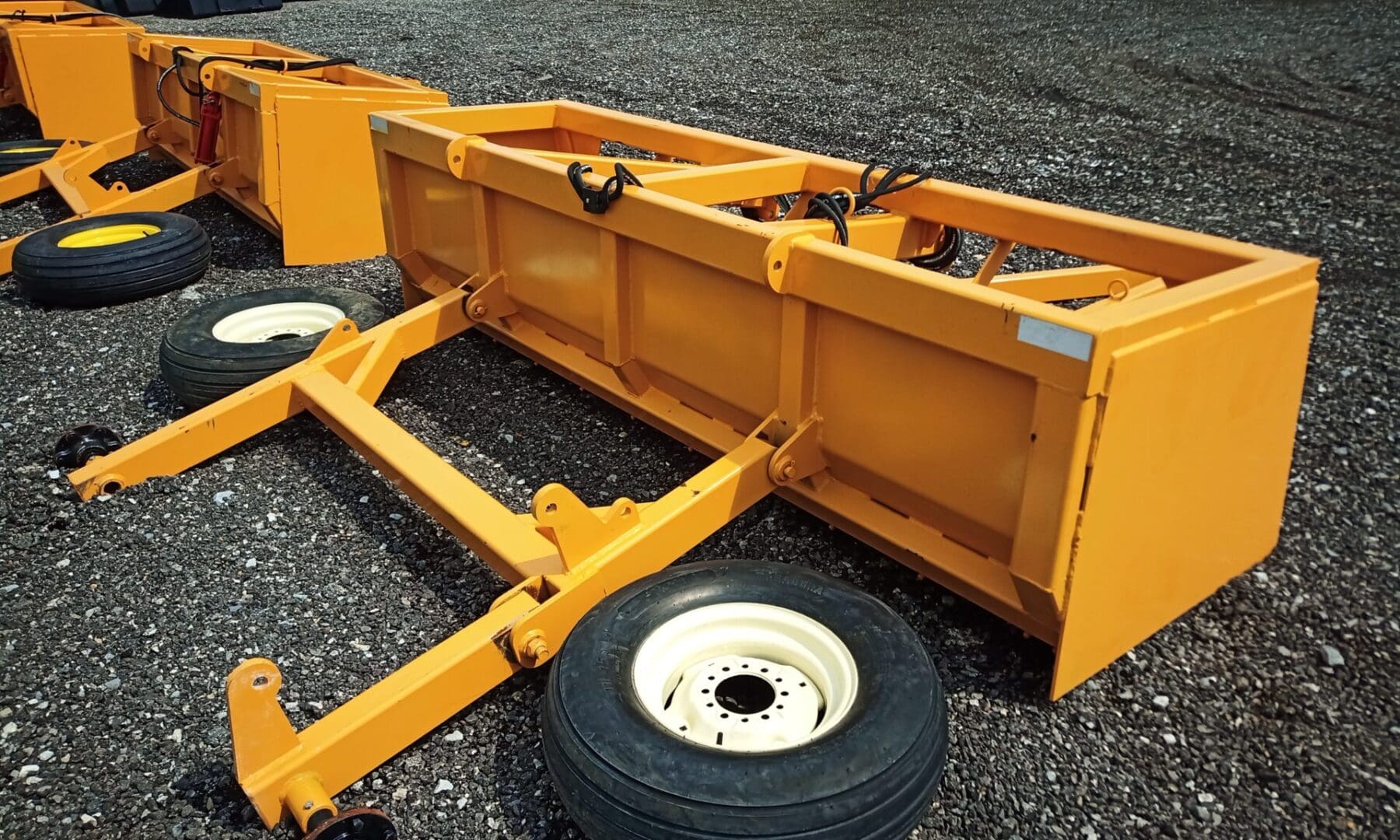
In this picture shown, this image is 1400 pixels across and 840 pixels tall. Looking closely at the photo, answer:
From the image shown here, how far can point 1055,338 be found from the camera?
220 cm

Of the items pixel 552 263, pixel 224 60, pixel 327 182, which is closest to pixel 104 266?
pixel 327 182

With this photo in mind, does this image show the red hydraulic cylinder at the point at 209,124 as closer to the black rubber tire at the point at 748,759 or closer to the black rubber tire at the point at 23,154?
the black rubber tire at the point at 23,154

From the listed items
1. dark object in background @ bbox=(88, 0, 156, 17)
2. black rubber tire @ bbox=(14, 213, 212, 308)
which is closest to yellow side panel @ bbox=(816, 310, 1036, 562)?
black rubber tire @ bbox=(14, 213, 212, 308)

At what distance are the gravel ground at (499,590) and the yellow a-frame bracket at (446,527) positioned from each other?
0.14 meters

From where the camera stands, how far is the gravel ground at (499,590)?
94.7 inches

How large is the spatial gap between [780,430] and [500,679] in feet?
3.53

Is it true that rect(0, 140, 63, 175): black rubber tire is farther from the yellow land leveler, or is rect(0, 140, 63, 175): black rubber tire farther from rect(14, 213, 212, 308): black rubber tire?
the yellow land leveler

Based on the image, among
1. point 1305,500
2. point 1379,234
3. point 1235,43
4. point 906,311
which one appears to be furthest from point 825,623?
point 1235,43

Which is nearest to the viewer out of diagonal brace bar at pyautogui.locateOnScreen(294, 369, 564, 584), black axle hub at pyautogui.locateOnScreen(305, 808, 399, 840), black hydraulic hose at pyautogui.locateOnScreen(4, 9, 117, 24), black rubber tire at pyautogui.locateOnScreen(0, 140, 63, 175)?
black axle hub at pyautogui.locateOnScreen(305, 808, 399, 840)

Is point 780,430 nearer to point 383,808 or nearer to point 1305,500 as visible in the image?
point 383,808

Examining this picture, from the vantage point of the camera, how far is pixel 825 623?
2.46m

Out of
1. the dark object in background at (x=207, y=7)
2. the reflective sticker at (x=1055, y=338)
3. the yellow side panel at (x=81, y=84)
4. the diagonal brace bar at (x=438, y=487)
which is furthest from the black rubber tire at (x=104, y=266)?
the dark object in background at (x=207, y=7)

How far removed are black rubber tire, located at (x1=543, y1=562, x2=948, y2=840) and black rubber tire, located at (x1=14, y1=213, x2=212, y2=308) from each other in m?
3.93

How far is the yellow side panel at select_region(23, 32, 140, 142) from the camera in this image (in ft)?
24.0
